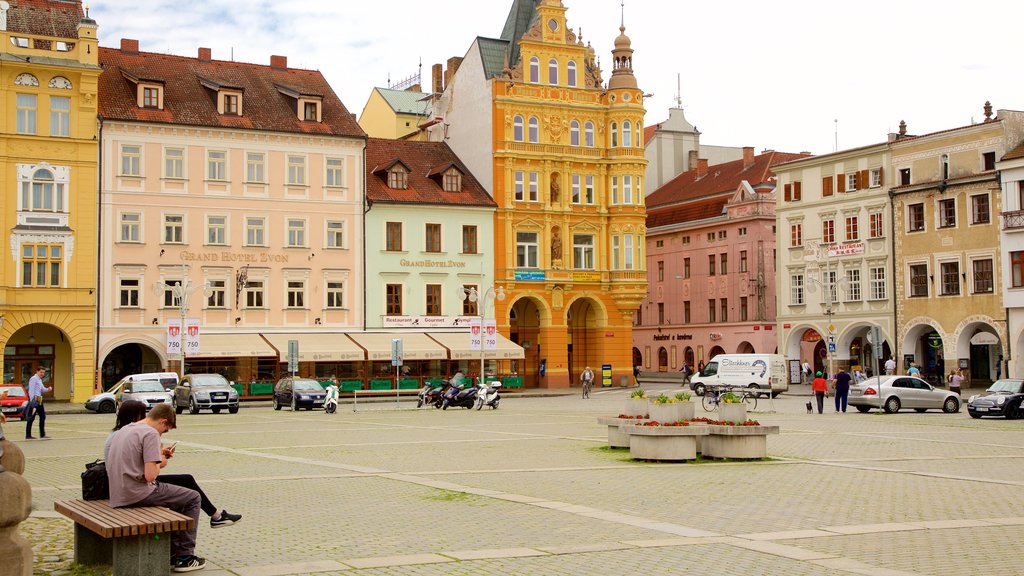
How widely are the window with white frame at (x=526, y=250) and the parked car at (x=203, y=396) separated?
27475mm

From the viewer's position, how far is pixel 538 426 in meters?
32.7

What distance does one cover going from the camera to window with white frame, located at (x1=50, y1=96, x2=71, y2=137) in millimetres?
57338

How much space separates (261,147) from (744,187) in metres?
36.1

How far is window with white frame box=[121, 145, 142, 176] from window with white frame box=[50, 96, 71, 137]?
2906 mm

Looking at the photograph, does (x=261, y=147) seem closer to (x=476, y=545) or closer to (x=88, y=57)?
(x=88, y=57)

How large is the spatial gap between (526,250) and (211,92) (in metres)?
19.7

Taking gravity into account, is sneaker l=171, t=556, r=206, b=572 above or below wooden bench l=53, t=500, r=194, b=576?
below

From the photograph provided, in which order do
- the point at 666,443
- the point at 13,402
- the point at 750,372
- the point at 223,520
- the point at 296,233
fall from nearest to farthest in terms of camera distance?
the point at 223,520 → the point at 666,443 → the point at 13,402 → the point at 750,372 → the point at 296,233

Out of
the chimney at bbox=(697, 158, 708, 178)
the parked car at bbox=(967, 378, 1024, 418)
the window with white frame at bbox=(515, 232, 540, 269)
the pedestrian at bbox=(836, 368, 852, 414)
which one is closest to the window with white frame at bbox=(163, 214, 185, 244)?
the window with white frame at bbox=(515, 232, 540, 269)

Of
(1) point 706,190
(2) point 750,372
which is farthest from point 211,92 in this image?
(1) point 706,190

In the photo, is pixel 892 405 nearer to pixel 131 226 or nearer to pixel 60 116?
pixel 131 226

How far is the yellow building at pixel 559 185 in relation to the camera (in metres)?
70.0

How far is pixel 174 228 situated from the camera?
61.0 metres

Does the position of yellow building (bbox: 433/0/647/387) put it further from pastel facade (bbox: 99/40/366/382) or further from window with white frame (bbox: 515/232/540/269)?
pastel facade (bbox: 99/40/366/382)
